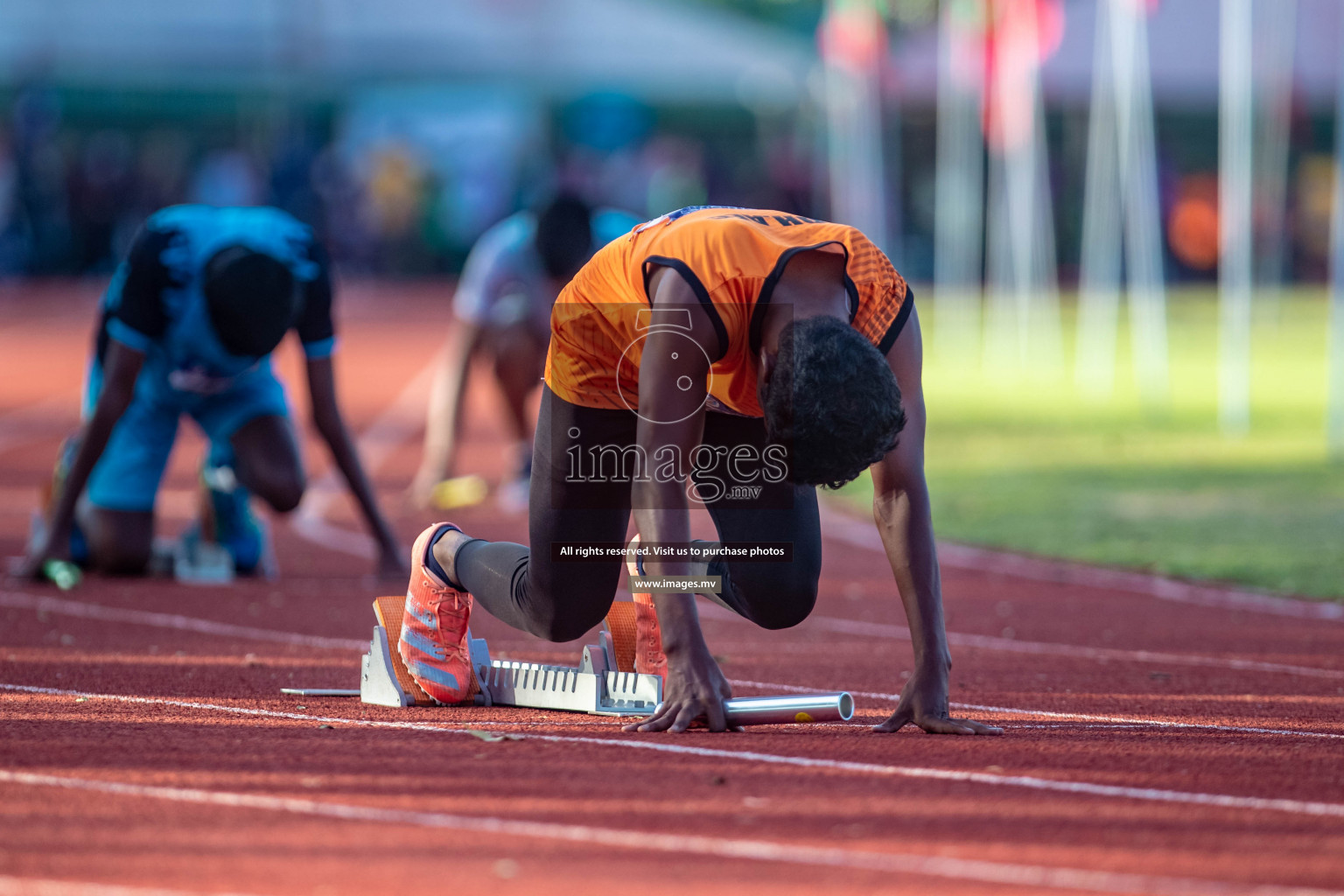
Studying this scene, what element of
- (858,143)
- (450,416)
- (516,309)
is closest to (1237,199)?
(516,309)

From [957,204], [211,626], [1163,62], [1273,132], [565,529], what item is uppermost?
[1163,62]

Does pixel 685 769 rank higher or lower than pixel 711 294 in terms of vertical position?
lower

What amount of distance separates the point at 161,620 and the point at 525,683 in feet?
7.55

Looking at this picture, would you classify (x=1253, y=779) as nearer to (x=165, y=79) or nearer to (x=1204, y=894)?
(x=1204, y=894)

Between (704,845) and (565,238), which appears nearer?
(704,845)

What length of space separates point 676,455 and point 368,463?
9.50 meters

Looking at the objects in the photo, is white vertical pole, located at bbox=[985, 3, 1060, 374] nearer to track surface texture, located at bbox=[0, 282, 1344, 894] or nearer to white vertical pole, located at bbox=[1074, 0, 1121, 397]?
white vertical pole, located at bbox=[1074, 0, 1121, 397]

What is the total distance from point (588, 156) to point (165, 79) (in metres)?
9.16

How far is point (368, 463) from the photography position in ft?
42.6

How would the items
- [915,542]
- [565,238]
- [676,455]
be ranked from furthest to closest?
[565,238] → [915,542] → [676,455]

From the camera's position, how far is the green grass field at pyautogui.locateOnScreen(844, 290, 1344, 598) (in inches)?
339

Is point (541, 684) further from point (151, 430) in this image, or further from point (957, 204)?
point (957, 204)

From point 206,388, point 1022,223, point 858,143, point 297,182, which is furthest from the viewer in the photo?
point 297,182

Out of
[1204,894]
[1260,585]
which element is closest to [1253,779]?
[1204,894]
